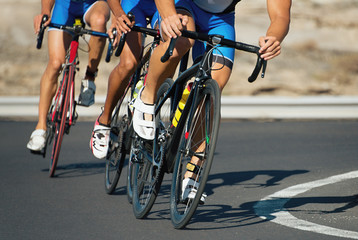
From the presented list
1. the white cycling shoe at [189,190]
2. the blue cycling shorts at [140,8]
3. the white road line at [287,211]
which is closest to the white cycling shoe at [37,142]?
the blue cycling shorts at [140,8]

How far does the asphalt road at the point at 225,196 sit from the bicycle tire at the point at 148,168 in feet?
0.41

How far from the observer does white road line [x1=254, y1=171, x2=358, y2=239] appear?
4.71 m

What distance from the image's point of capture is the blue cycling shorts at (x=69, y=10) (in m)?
7.55

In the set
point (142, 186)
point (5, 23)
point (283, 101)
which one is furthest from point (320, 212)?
point (5, 23)

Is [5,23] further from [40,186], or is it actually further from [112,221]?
[112,221]

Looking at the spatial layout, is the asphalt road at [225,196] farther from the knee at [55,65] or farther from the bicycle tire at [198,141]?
the knee at [55,65]

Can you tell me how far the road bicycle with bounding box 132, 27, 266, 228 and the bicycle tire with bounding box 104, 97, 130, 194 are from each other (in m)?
0.84

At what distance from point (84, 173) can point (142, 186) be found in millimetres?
2269

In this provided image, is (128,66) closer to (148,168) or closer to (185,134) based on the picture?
(148,168)

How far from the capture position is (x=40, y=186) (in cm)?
688

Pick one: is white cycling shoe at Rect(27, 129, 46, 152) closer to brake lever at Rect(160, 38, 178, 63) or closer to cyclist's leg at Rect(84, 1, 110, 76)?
cyclist's leg at Rect(84, 1, 110, 76)

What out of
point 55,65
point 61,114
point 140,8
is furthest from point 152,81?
point 55,65

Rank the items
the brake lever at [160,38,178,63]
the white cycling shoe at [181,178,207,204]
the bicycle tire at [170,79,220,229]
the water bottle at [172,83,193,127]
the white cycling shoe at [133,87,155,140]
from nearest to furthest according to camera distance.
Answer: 1. the bicycle tire at [170,79,220,229]
2. the brake lever at [160,38,178,63]
3. the white cycling shoe at [181,178,207,204]
4. the water bottle at [172,83,193,127]
5. the white cycling shoe at [133,87,155,140]

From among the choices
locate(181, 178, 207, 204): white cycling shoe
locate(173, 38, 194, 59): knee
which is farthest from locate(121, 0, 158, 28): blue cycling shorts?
locate(181, 178, 207, 204): white cycling shoe
